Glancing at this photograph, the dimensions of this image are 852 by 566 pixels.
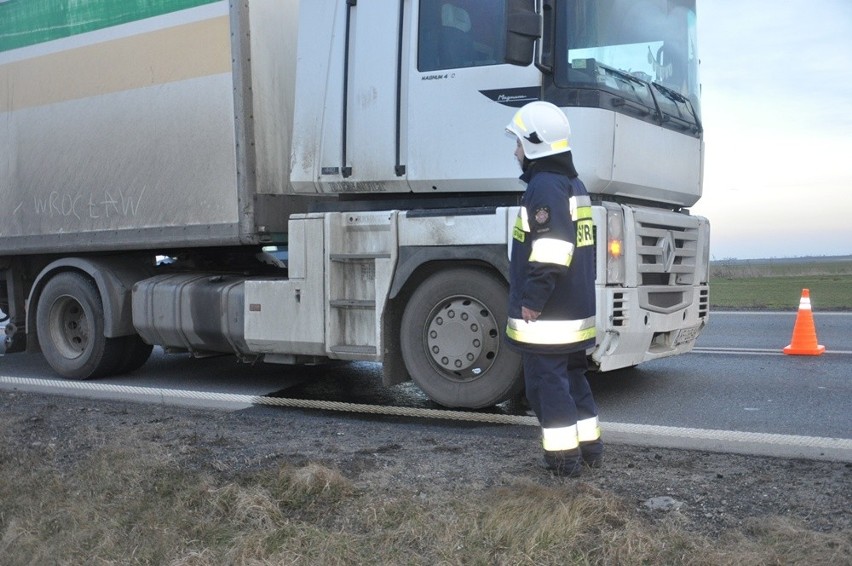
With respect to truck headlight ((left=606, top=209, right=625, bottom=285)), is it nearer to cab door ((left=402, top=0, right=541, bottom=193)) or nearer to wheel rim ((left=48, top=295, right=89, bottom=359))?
cab door ((left=402, top=0, right=541, bottom=193))

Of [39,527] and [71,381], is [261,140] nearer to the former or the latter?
[71,381]

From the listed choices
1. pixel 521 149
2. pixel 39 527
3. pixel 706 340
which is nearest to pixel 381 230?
pixel 521 149

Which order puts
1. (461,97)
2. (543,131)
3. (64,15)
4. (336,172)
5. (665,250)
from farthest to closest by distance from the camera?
(64,15) < (336,172) < (665,250) < (461,97) < (543,131)

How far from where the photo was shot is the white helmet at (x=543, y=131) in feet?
14.8

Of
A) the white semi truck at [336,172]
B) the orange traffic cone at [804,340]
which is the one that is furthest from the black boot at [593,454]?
the orange traffic cone at [804,340]

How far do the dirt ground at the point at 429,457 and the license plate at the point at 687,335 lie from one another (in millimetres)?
1644

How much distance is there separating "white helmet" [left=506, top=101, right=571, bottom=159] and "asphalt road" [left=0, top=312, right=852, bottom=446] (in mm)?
2173

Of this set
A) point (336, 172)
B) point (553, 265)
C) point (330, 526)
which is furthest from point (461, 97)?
point (330, 526)

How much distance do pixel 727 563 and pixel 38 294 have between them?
759cm

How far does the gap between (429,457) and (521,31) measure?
2.65m

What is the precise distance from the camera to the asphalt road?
604cm

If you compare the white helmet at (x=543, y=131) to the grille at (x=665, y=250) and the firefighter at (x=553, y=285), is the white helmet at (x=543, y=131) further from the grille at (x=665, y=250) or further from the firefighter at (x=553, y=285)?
the grille at (x=665, y=250)

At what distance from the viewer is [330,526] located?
12.4 feet

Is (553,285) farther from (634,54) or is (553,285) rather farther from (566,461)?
(634,54)
